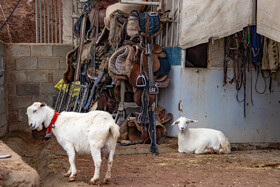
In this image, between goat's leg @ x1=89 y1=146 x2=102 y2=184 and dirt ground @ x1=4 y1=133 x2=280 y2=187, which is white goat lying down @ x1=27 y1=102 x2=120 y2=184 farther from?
dirt ground @ x1=4 y1=133 x2=280 y2=187

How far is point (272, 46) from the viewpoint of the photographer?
9.64 m

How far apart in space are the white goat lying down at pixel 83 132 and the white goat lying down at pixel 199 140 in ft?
10.0

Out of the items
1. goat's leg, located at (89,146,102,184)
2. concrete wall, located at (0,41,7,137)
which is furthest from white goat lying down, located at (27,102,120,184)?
concrete wall, located at (0,41,7,137)

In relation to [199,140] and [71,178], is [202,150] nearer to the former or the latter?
[199,140]

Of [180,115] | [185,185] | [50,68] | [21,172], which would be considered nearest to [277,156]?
[180,115]

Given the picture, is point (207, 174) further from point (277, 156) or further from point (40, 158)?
point (40, 158)

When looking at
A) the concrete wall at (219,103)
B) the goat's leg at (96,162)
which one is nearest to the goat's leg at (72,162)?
the goat's leg at (96,162)

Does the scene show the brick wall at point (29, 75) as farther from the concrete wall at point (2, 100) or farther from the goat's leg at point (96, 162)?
the goat's leg at point (96, 162)

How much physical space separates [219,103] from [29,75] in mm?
5662

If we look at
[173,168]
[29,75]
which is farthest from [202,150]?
[29,75]

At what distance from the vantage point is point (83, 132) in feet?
19.2

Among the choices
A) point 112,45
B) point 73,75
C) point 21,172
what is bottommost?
point 21,172

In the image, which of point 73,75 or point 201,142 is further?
point 73,75

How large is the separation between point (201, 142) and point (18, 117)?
5.74 meters
